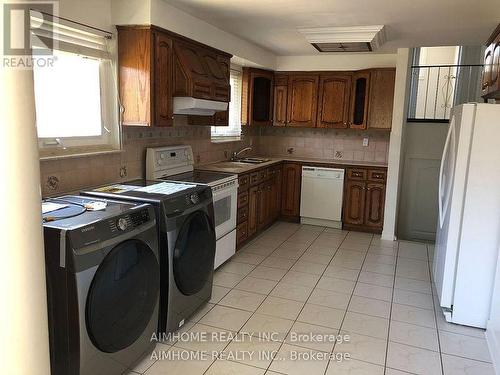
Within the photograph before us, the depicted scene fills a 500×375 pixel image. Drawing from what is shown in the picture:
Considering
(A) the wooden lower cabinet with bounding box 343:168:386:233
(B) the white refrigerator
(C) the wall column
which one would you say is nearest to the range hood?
(B) the white refrigerator

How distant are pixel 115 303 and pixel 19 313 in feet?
2.48

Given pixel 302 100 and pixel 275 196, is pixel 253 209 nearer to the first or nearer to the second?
pixel 275 196

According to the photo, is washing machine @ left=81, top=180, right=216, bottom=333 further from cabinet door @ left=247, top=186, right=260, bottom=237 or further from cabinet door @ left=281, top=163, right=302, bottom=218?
cabinet door @ left=281, top=163, right=302, bottom=218

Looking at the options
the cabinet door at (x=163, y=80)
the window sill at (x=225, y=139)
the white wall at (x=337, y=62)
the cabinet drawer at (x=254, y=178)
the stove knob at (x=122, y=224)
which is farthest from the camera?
the white wall at (x=337, y=62)

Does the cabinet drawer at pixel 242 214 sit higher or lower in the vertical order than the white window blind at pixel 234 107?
lower

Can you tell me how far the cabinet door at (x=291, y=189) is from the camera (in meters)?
A: 5.50

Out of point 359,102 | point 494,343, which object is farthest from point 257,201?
point 494,343

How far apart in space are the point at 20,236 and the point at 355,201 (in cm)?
446

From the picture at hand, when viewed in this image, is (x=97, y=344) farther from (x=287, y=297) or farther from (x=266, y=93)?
(x=266, y=93)

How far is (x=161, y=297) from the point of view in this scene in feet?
8.32

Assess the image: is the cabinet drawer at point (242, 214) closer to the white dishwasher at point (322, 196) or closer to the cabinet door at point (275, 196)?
the cabinet door at point (275, 196)

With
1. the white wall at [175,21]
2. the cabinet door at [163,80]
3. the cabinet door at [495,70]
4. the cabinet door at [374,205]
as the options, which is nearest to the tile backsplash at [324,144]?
the cabinet door at [374,205]

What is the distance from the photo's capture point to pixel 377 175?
5.05m

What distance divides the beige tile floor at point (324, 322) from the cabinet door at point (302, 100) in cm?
201
